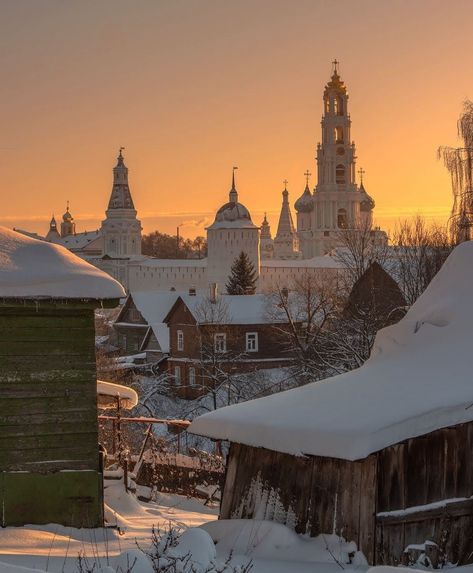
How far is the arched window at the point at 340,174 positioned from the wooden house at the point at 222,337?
89.9m

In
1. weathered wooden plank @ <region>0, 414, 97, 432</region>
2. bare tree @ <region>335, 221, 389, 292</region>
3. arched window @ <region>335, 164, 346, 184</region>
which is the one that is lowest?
weathered wooden plank @ <region>0, 414, 97, 432</region>

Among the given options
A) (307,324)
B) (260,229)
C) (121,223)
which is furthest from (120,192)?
(307,324)

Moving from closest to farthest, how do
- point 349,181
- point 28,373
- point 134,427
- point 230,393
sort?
point 28,373 → point 134,427 → point 230,393 → point 349,181

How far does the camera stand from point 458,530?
365 inches

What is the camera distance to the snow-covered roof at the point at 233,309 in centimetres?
4466

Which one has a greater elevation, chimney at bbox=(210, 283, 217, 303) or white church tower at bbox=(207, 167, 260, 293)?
white church tower at bbox=(207, 167, 260, 293)

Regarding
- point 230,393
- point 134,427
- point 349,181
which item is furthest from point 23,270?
point 349,181

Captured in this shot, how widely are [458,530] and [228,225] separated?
94059 millimetres

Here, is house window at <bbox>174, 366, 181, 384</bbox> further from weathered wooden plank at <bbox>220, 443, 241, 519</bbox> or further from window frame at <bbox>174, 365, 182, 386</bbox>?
weathered wooden plank at <bbox>220, 443, 241, 519</bbox>

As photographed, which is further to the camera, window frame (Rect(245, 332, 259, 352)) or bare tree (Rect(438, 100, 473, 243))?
→ window frame (Rect(245, 332, 259, 352))

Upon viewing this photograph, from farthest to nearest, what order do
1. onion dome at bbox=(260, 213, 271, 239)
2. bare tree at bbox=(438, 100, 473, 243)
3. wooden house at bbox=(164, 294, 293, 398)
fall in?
1. onion dome at bbox=(260, 213, 271, 239)
2. wooden house at bbox=(164, 294, 293, 398)
3. bare tree at bbox=(438, 100, 473, 243)

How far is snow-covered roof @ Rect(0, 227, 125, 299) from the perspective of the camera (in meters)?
9.81

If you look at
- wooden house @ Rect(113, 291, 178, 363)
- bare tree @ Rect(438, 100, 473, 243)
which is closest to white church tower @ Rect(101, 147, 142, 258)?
wooden house @ Rect(113, 291, 178, 363)

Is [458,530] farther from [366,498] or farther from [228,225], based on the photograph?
[228,225]
